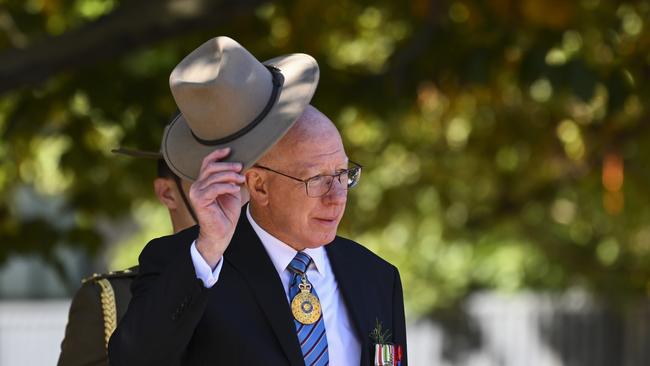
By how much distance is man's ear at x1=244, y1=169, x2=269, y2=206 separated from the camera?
3.10 metres

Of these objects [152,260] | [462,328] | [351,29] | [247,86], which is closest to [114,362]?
[152,260]

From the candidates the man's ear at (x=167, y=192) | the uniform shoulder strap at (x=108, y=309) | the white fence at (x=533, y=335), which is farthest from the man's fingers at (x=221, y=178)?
the white fence at (x=533, y=335)

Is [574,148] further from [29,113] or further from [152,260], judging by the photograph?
[152,260]

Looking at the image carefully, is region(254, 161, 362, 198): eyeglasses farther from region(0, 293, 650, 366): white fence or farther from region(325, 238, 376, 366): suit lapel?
region(0, 293, 650, 366): white fence

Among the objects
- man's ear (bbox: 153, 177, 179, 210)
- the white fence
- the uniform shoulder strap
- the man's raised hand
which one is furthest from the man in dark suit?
the white fence

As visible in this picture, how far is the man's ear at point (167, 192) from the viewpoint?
13.0 ft

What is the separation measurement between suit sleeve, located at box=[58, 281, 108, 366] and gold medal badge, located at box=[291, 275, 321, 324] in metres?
0.75

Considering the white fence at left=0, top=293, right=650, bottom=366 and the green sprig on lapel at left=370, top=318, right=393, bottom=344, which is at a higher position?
the white fence at left=0, top=293, right=650, bottom=366

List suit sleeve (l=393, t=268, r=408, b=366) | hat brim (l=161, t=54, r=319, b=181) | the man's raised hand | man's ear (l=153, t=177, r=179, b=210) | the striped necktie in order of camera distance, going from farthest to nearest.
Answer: man's ear (l=153, t=177, r=179, b=210) < suit sleeve (l=393, t=268, r=408, b=366) < the striped necktie < hat brim (l=161, t=54, r=319, b=181) < the man's raised hand

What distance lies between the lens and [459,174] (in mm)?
10211

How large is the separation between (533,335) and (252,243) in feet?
37.3

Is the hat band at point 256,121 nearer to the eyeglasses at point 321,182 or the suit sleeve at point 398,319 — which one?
the eyeglasses at point 321,182

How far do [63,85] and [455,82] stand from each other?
1723 mm

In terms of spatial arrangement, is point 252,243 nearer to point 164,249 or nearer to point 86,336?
point 164,249
